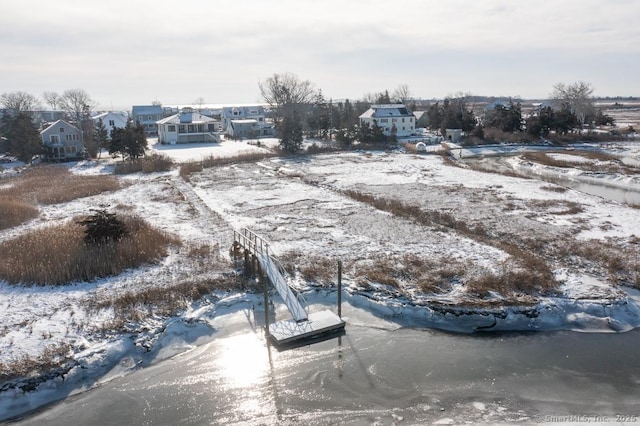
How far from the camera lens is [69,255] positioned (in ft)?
60.3

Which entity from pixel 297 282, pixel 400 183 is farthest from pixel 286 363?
pixel 400 183

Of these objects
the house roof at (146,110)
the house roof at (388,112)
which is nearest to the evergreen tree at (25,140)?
the house roof at (146,110)

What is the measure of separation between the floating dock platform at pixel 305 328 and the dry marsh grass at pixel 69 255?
7888 mm

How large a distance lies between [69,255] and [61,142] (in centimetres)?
4366

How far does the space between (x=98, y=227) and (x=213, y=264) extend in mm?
5399

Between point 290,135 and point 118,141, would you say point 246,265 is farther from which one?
point 290,135

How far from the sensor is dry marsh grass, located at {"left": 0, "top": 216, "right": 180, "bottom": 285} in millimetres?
17281

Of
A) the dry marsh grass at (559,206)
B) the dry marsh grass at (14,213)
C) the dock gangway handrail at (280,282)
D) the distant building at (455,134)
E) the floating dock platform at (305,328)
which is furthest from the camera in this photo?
the distant building at (455,134)

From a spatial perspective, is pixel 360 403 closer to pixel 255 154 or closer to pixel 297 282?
pixel 297 282

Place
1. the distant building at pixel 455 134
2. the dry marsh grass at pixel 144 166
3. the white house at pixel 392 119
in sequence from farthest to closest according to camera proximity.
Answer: the white house at pixel 392 119
the distant building at pixel 455 134
the dry marsh grass at pixel 144 166

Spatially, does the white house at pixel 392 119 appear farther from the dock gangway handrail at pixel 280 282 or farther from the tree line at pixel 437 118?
the dock gangway handrail at pixel 280 282

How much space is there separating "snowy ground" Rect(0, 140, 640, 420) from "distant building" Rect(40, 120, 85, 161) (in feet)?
60.9

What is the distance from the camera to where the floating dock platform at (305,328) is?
13.9 meters

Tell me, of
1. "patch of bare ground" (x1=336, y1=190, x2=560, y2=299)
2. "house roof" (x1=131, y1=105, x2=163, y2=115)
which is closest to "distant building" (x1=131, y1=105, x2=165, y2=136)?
"house roof" (x1=131, y1=105, x2=163, y2=115)
